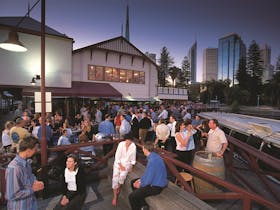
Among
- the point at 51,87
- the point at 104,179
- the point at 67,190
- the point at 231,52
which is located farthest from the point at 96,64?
the point at 231,52

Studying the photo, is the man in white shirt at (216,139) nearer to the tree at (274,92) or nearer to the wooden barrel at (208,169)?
the wooden barrel at (208,169)

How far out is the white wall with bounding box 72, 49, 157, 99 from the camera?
52.5ft

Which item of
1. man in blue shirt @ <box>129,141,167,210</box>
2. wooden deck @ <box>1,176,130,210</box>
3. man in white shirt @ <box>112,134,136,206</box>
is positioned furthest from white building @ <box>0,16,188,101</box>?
man in blue shirt @ <box>129,141,167,210</box>

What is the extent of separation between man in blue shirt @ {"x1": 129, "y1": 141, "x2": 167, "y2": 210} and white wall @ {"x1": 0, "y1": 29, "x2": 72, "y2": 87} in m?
12.9

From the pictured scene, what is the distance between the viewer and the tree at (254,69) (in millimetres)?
54600

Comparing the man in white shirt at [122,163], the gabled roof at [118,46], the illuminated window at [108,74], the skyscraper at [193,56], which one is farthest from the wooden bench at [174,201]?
the skyscraper at [193,56]

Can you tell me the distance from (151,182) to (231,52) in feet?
497

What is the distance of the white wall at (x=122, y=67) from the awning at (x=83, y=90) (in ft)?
3.48

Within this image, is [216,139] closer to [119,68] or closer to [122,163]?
[122,163]

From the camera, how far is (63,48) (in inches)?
547

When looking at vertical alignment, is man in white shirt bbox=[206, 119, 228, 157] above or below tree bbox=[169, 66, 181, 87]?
below

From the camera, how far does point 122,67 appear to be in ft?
60.9

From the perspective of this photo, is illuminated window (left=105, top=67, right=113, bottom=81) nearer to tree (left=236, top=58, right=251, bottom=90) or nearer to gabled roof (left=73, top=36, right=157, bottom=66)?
gabled roof (left=73, top=36, right=157, bottom=66)

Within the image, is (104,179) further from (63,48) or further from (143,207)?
(63,48)
